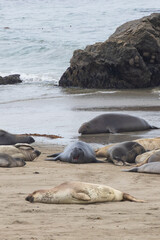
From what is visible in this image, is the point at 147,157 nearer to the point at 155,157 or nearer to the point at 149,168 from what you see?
the point at 155,157

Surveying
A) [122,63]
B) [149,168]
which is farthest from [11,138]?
[122,63]

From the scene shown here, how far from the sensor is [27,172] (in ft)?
23.6

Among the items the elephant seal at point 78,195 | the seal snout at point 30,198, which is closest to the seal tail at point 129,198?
the elephant seal at point 78,195

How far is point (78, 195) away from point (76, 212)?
387mm

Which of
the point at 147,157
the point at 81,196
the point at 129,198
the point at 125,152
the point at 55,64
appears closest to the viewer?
the point at 81,196

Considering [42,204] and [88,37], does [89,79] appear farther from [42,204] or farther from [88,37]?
[88,37]

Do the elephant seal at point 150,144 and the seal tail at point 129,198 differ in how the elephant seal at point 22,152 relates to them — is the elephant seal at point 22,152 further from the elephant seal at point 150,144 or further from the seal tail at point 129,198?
the seal tail at point 129,198

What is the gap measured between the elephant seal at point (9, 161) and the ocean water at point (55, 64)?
7.70 ft

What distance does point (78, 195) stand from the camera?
17.3 feet

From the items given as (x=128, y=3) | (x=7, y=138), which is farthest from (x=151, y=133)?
(x=128, y=3)

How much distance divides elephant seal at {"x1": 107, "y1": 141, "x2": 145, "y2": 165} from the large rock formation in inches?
383

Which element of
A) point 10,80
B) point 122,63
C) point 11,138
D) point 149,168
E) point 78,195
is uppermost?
point 78,195

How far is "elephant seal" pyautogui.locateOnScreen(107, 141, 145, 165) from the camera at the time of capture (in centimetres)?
841

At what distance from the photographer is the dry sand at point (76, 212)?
4.03 m
